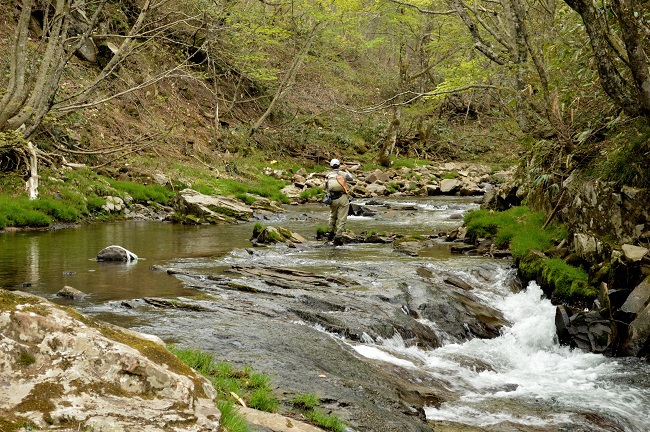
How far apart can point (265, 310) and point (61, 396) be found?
18.7 ft

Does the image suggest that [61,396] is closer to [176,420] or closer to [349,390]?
[176,420]

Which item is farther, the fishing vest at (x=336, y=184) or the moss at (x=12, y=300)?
the fishing vest at (x=336, y=184)

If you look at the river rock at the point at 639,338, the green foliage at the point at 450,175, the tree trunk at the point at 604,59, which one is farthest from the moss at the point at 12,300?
the green foliage at the point at 450,175

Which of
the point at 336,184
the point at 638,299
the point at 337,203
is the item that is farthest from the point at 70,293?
the point at 336,184

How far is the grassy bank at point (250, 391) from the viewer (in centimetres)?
490

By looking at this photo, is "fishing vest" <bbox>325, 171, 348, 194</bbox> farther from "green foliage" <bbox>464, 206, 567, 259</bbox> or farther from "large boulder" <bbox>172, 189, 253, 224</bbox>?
"large boulder" <bbox>172, 189, 253, 224</bbox>

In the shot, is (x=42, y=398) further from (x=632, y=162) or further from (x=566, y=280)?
(x=632, y=162)

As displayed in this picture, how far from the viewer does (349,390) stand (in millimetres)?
5949

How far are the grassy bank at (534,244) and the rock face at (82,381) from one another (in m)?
8.47

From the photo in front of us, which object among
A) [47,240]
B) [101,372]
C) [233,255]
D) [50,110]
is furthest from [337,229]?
[101,372]

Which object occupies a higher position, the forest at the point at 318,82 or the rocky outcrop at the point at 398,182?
the forest at the point at 318,82

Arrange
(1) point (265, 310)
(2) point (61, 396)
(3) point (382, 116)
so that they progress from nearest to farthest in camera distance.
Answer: (2) point (61, 396)
(1) point (265, 310)
(3) point (382, 116)

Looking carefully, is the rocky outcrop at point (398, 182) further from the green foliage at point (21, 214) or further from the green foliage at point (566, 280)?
the green foliage at point (566, 280)

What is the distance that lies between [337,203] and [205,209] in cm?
600
